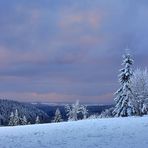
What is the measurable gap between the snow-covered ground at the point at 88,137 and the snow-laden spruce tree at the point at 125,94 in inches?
651

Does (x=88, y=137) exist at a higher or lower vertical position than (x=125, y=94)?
lower

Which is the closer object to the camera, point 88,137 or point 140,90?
point 88,137

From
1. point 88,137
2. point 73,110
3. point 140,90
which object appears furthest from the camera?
point 73,110

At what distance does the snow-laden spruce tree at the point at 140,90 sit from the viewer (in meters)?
58.3

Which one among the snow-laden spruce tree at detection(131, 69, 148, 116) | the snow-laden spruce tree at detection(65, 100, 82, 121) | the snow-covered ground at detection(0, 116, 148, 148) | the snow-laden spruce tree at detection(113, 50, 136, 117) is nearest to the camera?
the snow-covered ground at detection(0, 116, 148, 148)

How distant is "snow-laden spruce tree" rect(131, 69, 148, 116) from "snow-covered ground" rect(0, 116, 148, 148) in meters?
13.9

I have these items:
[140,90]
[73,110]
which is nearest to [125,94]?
[140,90]

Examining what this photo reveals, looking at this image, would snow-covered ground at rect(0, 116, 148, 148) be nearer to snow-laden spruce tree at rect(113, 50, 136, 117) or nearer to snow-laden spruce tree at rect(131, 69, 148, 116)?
snow-laden spruce tree at rect(131, 69, 148, 116)

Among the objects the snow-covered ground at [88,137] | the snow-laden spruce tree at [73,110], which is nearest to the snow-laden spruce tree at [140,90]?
the snow-covered ground at [88,137]

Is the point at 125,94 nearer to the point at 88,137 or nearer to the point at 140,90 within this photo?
the point at 140,90

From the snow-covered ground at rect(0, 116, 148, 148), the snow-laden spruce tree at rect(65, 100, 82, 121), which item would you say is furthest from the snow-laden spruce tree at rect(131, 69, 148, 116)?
the snow-laden spruce tree at rect(65, 100, 82, 121)

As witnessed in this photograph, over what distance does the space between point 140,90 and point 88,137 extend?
2546 centimetres

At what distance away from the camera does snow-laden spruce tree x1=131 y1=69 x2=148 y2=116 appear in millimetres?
58306

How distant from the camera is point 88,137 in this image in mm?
35969
